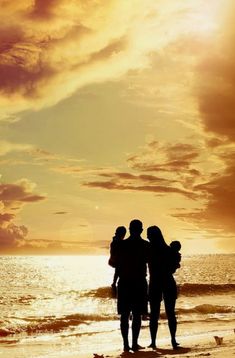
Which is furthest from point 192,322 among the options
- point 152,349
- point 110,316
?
point 152,349

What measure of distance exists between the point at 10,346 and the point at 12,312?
20.7m

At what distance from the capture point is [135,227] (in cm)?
907

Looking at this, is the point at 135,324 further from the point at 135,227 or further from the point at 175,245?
the point at 135,227

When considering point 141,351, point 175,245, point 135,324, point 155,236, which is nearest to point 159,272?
point 175,245

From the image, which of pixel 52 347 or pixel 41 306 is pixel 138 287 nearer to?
pixel 52 347

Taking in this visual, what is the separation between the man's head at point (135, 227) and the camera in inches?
356

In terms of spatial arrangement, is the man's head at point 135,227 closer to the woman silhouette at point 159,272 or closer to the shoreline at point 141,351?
the woman silhouette at point 159,272

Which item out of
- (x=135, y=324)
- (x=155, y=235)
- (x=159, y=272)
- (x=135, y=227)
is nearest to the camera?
(x=135, y=227)

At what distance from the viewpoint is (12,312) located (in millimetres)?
35062

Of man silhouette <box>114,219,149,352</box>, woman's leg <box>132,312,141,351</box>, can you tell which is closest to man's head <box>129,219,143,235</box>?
man silhouette <box>114,219,149,352</box>

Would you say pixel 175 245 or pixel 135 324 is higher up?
pixel 175 245

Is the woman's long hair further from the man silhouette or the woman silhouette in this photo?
the man silhouette

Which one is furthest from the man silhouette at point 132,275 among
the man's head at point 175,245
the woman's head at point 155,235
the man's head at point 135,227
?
the man's head at point 175,245

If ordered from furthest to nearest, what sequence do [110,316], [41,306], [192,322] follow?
[41,306]
[110,316]
[192,322]
